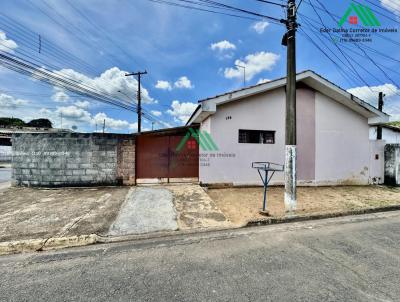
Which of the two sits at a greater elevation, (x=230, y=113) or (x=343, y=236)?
(x=230, y=113)

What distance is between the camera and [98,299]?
2.23 m

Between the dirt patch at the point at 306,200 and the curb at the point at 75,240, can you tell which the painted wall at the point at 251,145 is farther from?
the curb at the point at 75,240

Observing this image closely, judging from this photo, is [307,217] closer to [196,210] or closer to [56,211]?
[196,210]

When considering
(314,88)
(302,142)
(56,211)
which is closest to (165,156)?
(56,211)

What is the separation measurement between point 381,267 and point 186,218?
3426 millimetres

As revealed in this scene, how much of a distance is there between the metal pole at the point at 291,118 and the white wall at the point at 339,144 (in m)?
4.54

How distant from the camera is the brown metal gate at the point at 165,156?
8.36 metres

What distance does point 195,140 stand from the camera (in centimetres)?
884

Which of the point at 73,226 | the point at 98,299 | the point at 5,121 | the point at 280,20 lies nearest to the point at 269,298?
the point at 98,299

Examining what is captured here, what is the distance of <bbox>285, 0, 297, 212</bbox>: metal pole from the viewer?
199 inches

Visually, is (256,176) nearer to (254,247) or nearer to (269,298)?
(254,247)

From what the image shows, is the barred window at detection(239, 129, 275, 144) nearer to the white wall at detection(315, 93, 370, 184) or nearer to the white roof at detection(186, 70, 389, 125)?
the white roof at detection(186, 70, 389, 125)

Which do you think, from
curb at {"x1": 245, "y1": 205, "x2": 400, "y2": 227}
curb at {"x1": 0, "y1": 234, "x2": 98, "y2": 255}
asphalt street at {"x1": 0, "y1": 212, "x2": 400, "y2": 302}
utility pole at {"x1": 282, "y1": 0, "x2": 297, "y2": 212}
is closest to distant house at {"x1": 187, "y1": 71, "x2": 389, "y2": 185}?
utility pole at {"x1": 282, "y1": 0, "x2": 297, "y2": 212}

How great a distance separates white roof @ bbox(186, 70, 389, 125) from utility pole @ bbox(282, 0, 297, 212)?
2609 millimetres
